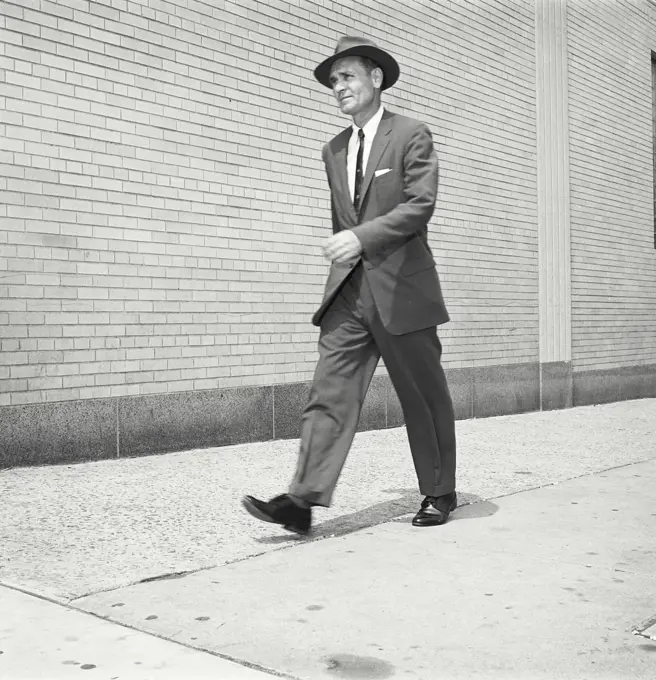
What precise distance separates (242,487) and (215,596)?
2124 millimetres

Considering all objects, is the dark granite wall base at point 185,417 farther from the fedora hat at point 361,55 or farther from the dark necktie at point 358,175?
the fedora hat at point 361,55

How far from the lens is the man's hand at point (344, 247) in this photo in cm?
367

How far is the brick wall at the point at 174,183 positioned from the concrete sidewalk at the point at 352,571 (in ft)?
3.23

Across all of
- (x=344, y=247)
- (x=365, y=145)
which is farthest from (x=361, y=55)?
(x=344, y=247)

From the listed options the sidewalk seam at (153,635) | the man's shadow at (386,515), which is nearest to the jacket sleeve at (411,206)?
the man's shadow at (386,515)

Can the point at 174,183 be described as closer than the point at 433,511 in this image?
No

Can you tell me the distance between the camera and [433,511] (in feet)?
13.4

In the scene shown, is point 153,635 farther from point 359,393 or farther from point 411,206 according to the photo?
point 411,206

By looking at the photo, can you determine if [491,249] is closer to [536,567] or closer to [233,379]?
[233,379]

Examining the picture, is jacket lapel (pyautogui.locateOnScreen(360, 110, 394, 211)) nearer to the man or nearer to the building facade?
the man

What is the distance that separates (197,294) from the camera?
6676mm

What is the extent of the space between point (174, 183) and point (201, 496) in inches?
101

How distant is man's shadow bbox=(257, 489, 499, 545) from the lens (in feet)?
12.8

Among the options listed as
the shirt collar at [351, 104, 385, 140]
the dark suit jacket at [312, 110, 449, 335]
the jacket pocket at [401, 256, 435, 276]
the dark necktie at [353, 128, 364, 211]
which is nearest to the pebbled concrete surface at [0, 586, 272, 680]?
the dark suit jacket at [312, 110, 449, 335]
